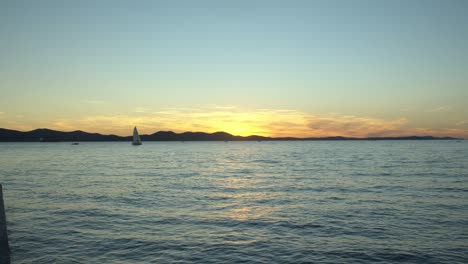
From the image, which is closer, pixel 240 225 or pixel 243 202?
pixel 240 225

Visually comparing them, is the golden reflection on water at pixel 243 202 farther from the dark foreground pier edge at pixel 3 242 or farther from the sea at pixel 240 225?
the dark foreground pier edge at pixel 3 242

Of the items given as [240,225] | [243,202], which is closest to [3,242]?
[240,225]

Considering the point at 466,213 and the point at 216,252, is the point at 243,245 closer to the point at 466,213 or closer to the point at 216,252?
the point at 216,252

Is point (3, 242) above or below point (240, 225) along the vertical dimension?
above

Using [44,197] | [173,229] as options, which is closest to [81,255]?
[173,229]

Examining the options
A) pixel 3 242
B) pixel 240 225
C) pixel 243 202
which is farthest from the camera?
pixel 243 202

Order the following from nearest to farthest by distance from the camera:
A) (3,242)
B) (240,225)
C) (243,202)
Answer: (3,242)
(240,225)
(243,202)

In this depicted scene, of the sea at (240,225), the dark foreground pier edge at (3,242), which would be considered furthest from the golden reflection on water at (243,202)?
the dark foreground pier edge at (3,242)

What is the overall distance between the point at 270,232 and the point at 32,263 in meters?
12.0

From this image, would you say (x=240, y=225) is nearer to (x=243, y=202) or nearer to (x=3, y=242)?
(x=243, y=202)

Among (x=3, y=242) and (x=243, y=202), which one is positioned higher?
(x=3, y=242)

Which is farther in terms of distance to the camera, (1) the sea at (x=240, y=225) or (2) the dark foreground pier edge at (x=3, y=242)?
(1) the sea at (x=240, y=225)

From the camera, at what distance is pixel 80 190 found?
37188 mm

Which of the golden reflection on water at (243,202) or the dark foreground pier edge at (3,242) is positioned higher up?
the dark foreground pier edge at (3,242)
